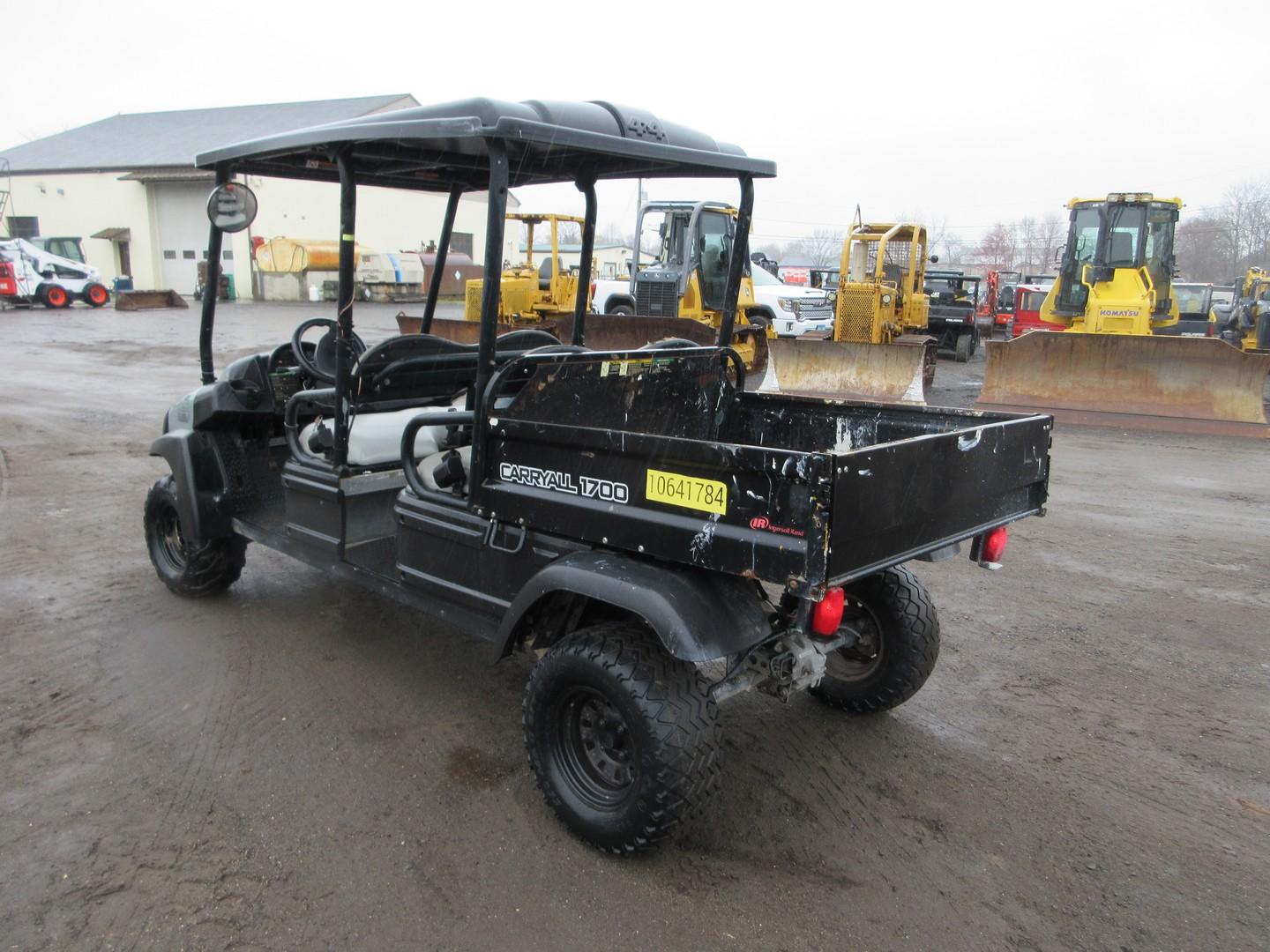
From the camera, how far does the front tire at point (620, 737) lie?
8.47ft

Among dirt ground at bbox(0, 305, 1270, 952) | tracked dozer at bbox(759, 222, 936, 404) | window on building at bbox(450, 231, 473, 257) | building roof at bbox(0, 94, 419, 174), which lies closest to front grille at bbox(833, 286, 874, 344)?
tracked dozer at bbox(759, 222, 936, 404)

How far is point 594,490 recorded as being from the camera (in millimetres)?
2865

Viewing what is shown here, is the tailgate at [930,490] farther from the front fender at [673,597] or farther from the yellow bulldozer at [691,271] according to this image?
the yellow bulldozer at [691,271]

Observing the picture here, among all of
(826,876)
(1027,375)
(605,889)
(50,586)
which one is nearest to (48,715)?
(50,586)

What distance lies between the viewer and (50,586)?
484cm

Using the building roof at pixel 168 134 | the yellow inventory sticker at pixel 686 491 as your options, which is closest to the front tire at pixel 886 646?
the yellow inventory sticker at pixel 686 491

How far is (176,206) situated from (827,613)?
4119cm

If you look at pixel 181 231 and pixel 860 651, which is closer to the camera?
pixel 860 651

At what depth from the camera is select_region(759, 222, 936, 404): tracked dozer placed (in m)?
11.6

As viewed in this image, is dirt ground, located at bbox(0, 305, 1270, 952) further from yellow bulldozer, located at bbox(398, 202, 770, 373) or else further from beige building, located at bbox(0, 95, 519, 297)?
beige building, located at bbox(0, 95, 519, 297)

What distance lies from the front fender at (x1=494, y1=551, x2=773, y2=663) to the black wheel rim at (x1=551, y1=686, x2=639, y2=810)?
34 cm

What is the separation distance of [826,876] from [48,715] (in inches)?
119

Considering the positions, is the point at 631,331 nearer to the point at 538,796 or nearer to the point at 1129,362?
the point at 1129,362

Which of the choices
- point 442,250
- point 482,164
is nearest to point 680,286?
point 442,250
